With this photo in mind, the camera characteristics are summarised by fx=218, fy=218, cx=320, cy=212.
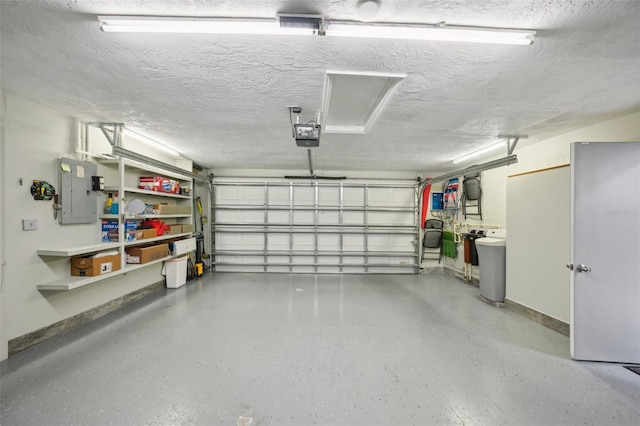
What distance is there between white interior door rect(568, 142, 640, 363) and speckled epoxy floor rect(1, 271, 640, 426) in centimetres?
26

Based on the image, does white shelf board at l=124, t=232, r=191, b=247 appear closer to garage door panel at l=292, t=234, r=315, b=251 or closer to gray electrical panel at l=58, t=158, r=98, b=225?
gray electrical panel at l=58, t=158, r=98, b=225

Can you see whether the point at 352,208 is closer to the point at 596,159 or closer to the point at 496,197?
the point at 496,197

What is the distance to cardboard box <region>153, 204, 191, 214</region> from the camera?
11.9 ft

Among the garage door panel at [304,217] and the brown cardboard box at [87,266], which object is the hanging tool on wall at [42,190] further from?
the garage door panel at [304,217]

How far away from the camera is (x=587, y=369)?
6.48 ft

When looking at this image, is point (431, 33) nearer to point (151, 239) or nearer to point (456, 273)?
point (151, 239)

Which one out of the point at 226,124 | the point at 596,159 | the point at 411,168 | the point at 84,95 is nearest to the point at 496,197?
the point at 411,168

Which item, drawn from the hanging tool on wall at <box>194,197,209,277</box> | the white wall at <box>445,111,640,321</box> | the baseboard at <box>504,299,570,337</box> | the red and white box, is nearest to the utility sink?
the white wall at <box>445,111,640,321</box>

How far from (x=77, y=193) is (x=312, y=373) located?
335 centimetres

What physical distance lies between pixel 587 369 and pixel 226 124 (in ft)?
14.5

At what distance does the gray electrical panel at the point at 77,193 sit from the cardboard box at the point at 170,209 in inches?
31.2

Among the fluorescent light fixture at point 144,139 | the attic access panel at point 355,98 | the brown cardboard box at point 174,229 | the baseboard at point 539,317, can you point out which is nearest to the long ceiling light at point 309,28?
the attic access panel at point 355,98

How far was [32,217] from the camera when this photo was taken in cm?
221

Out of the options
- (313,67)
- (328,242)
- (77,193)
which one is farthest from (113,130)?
(328,242)
